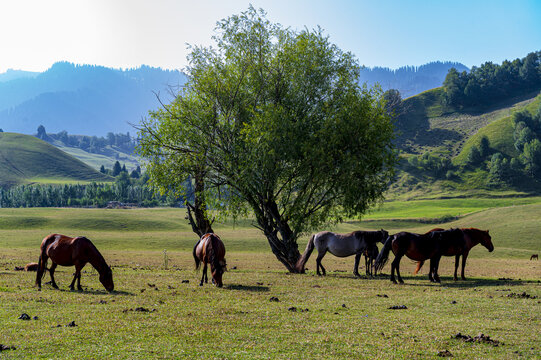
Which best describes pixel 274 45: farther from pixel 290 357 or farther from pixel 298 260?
pixel 290 357

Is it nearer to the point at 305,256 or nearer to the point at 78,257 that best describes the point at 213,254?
the point at 78,257

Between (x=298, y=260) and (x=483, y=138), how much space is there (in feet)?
609

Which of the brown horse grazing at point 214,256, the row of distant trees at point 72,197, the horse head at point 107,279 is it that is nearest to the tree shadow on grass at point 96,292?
the horse head at point 107,279

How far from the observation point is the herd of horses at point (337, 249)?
62.6 ft

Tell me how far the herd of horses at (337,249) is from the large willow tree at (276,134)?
3.28 metres

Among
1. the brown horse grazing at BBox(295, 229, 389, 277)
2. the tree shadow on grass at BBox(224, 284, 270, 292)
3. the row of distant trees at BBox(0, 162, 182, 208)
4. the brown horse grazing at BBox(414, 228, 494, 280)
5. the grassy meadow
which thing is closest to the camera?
the grassy meadow

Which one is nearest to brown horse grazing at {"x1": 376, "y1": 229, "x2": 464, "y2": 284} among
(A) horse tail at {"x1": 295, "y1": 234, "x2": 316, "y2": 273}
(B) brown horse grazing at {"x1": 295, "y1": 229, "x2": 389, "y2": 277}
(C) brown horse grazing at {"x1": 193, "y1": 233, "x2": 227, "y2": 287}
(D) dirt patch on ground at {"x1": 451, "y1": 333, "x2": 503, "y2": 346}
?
(B) brown horse grazing at {"x1": 295, "y1": 229, "x2": 389, "y2": 277}

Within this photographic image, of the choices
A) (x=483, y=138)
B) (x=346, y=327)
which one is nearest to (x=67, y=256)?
(x=346, y=327)

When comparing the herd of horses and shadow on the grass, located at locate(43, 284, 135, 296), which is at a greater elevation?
the herd of horses

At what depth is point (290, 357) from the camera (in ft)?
32.4

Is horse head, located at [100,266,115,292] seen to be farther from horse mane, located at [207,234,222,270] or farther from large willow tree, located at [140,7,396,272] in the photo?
large willow tree, located at [140,7,396,272]

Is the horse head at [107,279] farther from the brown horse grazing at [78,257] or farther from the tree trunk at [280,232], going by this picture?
the tree trunk at [280,232]

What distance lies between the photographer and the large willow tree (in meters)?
28.9

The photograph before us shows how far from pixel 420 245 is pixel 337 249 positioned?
5498 mm
